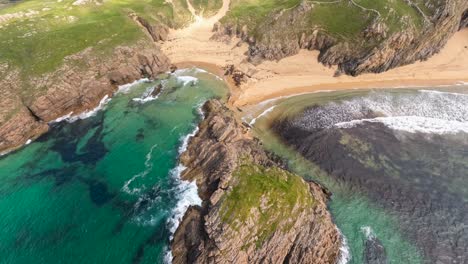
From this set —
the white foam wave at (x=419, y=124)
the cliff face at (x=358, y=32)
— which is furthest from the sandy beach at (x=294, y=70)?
the white foam wave at (x=419, y=124)

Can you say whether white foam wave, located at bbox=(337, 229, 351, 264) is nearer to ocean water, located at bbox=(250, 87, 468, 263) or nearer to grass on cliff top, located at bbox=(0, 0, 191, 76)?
ocean water, located at bbox=(250, 87, 468, 263)

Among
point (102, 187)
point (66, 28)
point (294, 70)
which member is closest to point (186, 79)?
point (294, 70)

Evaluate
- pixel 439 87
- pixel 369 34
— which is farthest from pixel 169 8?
pixel 439 87

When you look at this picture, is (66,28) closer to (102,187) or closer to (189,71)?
(189,71)

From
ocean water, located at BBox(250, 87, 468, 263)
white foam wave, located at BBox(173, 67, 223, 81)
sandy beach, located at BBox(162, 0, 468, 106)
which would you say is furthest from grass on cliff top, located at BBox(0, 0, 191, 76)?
ocean water, located at BBox(250, 87, 468, 263)

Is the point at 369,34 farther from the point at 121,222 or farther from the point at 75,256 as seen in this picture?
the point at 75,256
